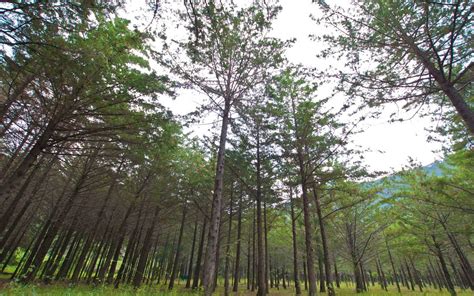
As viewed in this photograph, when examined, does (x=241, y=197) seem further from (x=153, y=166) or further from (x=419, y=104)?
(x=419, y=104)

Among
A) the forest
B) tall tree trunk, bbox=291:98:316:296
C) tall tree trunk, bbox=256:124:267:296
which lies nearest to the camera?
the forest

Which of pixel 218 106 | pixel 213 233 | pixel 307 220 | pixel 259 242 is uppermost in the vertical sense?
pixel 218 106

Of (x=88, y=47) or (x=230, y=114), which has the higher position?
(x=230, y=114)

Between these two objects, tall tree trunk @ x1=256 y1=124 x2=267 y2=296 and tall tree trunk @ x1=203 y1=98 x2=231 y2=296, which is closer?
tall tree trunk @ x1=203 y1=98 x2=231 y2=296

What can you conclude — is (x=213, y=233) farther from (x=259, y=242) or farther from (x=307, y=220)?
(x=259, y=242)

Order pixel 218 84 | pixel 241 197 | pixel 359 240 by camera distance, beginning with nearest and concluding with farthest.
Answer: pixel 218 84, pixel 241 197, pixel 359 240

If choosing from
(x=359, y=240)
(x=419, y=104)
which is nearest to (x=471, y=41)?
(x=419, y=104)

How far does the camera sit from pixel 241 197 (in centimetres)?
1559

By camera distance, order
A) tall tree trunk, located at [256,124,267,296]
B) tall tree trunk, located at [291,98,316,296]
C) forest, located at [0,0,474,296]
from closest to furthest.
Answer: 1. forest, located at [0,0,474,296]
2. tall tree trunk, located at [291,98,316,296]
3. tall tree trunk, located at [256,124,267,296]

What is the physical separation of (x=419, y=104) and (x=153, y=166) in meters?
12.9

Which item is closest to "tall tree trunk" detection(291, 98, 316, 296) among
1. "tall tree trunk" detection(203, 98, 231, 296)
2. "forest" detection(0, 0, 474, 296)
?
"forest" detection(0, 0, 474, 296)

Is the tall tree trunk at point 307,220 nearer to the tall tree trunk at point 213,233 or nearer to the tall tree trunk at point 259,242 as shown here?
the tall tree trunk at point 259,242

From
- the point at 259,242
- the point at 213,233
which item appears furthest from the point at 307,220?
the point at 213,233

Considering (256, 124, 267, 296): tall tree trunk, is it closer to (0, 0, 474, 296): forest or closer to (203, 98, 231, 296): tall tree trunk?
(0, 0, 474, 296): forest
